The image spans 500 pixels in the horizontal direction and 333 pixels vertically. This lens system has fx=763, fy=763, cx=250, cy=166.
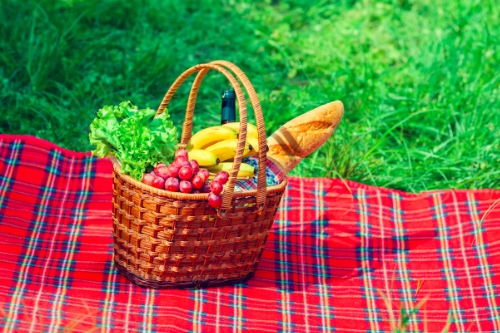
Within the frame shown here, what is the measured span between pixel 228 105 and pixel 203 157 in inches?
12.8

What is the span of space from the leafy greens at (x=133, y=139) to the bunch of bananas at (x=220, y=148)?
128 millimetres

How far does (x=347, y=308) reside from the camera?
2988 mm

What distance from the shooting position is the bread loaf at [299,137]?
310 centimetres

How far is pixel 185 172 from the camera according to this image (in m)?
2.64

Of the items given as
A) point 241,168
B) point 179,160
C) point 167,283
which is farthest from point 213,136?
point 167,283

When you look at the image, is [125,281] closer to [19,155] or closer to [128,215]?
[128,215]

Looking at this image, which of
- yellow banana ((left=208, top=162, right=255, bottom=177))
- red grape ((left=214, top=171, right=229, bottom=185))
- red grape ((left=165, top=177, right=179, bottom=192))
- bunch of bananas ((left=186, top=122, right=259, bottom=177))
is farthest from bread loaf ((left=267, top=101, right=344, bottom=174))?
red grape ((left=165, top=177, right=179, bottom=192))

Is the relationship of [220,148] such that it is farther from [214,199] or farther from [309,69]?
[309,69]

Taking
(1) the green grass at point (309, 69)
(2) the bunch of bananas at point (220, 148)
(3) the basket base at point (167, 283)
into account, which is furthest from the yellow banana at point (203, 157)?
(1) the green grass at point (309, 69)

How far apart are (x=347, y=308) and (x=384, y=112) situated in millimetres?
1652

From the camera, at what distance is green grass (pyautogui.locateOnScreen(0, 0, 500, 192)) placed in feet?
13.2

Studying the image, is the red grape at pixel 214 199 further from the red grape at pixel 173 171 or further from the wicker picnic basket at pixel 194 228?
the red grape at pixel 173 171

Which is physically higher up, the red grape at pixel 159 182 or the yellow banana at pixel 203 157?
the yellow banana at pixel 203 157

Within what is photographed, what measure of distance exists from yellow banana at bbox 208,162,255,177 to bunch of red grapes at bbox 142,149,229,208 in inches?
5.8
